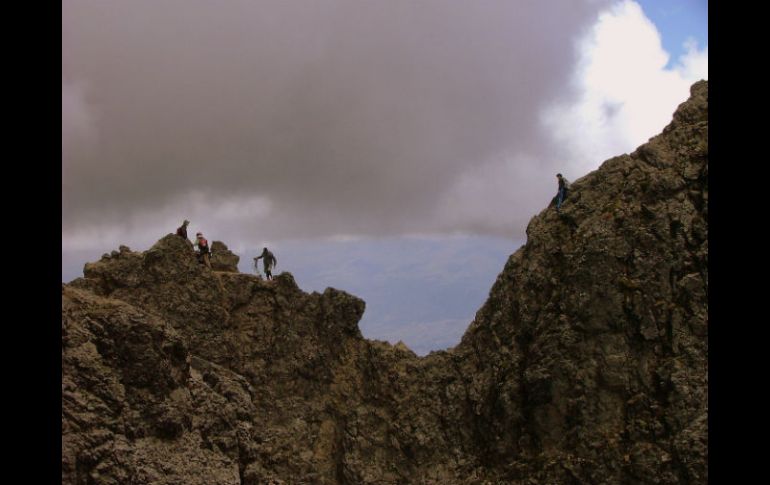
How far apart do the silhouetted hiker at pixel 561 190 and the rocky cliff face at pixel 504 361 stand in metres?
0.63

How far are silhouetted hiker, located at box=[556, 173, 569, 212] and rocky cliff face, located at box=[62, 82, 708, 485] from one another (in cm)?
63

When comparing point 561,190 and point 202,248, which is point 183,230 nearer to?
point 202,248

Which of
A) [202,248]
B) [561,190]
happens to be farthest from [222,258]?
[561,190]

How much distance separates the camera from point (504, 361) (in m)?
37.0

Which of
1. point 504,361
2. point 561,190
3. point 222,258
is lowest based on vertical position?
point 504,361

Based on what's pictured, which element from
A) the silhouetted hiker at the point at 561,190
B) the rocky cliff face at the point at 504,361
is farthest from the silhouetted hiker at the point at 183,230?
the silhouetted hiker at the point at 561,190

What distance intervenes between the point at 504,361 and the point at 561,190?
33.9 ft

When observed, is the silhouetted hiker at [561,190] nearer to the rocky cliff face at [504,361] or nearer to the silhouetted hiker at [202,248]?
the rocky cliff face at [504,361]

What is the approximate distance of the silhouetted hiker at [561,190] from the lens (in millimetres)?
37941

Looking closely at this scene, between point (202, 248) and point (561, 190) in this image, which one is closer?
point (202, 248)
